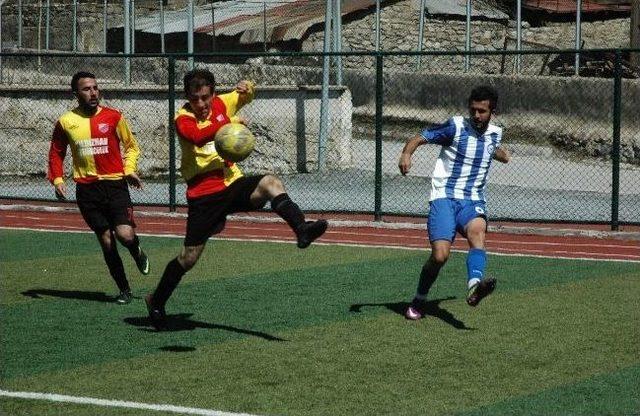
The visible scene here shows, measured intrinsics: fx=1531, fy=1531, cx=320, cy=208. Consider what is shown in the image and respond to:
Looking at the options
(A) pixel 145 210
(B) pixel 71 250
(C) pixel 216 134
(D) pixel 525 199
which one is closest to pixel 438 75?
(D) pixel 525 199

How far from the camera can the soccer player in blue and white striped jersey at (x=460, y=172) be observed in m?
11.8

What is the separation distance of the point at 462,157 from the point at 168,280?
2507mm

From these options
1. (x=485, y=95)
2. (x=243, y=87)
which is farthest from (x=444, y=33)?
(x=243, y=87)

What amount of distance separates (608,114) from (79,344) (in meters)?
17.8

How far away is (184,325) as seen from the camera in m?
11.9

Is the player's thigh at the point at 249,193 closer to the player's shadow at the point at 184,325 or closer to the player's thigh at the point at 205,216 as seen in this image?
the player's thigh at the point at 205,216

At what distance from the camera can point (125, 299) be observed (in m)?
13.3

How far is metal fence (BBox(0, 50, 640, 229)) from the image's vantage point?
2262cm

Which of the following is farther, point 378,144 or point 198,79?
point 378,144

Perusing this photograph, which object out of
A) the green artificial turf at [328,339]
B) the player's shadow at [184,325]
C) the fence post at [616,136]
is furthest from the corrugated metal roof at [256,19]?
the player's shadow at [184,325]

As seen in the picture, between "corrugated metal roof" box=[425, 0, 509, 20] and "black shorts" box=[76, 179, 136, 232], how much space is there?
2287cm

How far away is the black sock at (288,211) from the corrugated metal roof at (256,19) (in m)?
24.4

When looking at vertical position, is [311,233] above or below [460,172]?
below

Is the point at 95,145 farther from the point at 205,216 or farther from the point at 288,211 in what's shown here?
the point at 288,211
